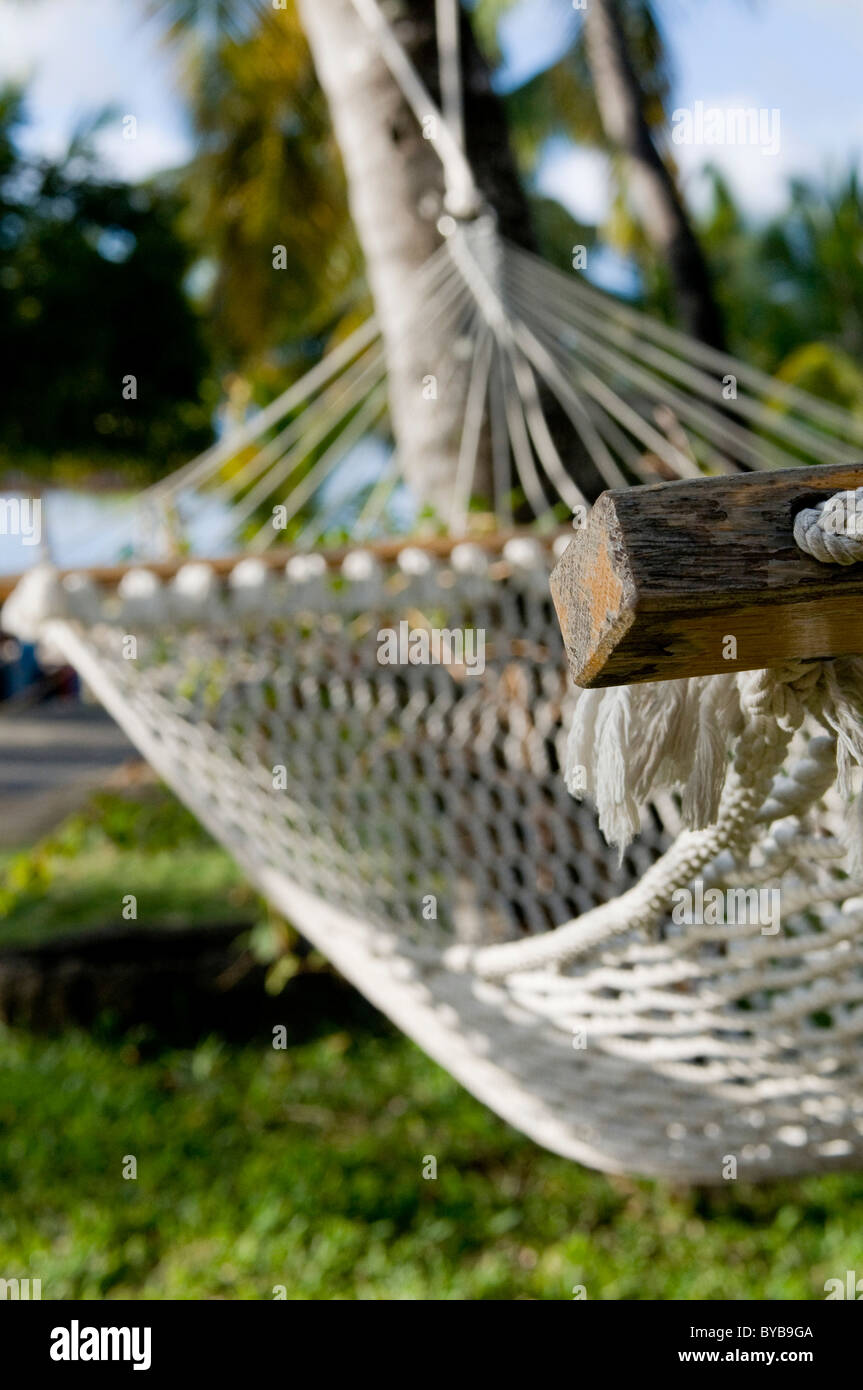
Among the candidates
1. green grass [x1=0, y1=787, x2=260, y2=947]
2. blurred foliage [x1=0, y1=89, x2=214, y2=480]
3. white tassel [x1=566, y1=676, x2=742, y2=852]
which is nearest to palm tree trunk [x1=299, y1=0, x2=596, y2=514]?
green grass [x1=0, y1=787, x2=260, y2=947]

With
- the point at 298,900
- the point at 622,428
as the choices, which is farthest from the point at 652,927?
the point at 622,428

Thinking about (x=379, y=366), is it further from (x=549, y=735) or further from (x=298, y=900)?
(x=298, y=900)

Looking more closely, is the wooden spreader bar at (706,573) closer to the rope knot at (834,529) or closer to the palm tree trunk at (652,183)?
the rope knot at (834,529)

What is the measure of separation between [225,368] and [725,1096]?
808 cm

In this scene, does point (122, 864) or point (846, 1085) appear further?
point (122, 864)

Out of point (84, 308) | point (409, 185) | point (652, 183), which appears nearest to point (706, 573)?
point (409, 185)

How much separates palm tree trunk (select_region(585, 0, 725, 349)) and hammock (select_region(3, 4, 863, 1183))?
3.89 ft

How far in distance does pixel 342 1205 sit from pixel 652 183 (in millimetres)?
2647

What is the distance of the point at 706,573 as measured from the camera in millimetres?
422

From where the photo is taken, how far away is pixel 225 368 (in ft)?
28.0

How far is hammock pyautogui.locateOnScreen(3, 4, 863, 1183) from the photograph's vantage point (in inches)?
25.8

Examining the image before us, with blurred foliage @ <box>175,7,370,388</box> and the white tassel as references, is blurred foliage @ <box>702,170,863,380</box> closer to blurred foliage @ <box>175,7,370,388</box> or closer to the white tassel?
blurred foliage @ <box>175,7,370,388</box>

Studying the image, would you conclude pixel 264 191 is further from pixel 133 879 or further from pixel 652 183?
pixel 133 879
